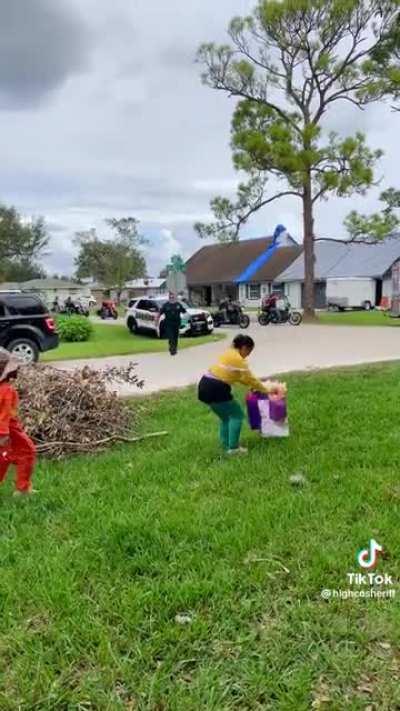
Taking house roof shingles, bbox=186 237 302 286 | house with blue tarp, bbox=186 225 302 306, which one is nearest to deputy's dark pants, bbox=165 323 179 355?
house with blue tarp, bbox=186 225 302 306

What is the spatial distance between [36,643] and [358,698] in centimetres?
139

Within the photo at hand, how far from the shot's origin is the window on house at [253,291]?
5597cm

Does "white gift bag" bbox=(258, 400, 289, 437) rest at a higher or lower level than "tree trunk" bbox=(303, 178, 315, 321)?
lower

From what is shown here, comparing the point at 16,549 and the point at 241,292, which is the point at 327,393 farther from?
the point at 241,292

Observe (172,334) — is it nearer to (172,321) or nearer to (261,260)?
(172,321)

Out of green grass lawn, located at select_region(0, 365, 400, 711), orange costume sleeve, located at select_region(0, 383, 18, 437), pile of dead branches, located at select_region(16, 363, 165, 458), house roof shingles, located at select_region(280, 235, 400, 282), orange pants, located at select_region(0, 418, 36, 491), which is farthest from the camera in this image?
house roof shingles, located at select_region(280, 235, 400, 282)

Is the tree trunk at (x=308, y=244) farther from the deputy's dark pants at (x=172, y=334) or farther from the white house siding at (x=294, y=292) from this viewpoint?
the deputy's dark pants at (x=172, y=334)

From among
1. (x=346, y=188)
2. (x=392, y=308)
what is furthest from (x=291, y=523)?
(x=346, y=188)

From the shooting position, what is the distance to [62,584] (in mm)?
3070

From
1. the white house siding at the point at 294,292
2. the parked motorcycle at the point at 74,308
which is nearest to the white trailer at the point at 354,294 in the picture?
the white house siding at the point at 294,292

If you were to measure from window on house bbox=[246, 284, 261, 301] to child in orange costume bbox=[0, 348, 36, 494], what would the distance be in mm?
52111

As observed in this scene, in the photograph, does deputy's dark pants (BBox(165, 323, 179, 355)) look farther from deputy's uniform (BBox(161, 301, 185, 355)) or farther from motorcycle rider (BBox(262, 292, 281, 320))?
motorcycle rider (BBox(262, 292, 281, 320))

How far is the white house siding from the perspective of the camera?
51109mm

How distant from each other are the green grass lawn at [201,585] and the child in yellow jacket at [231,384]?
312 mm
